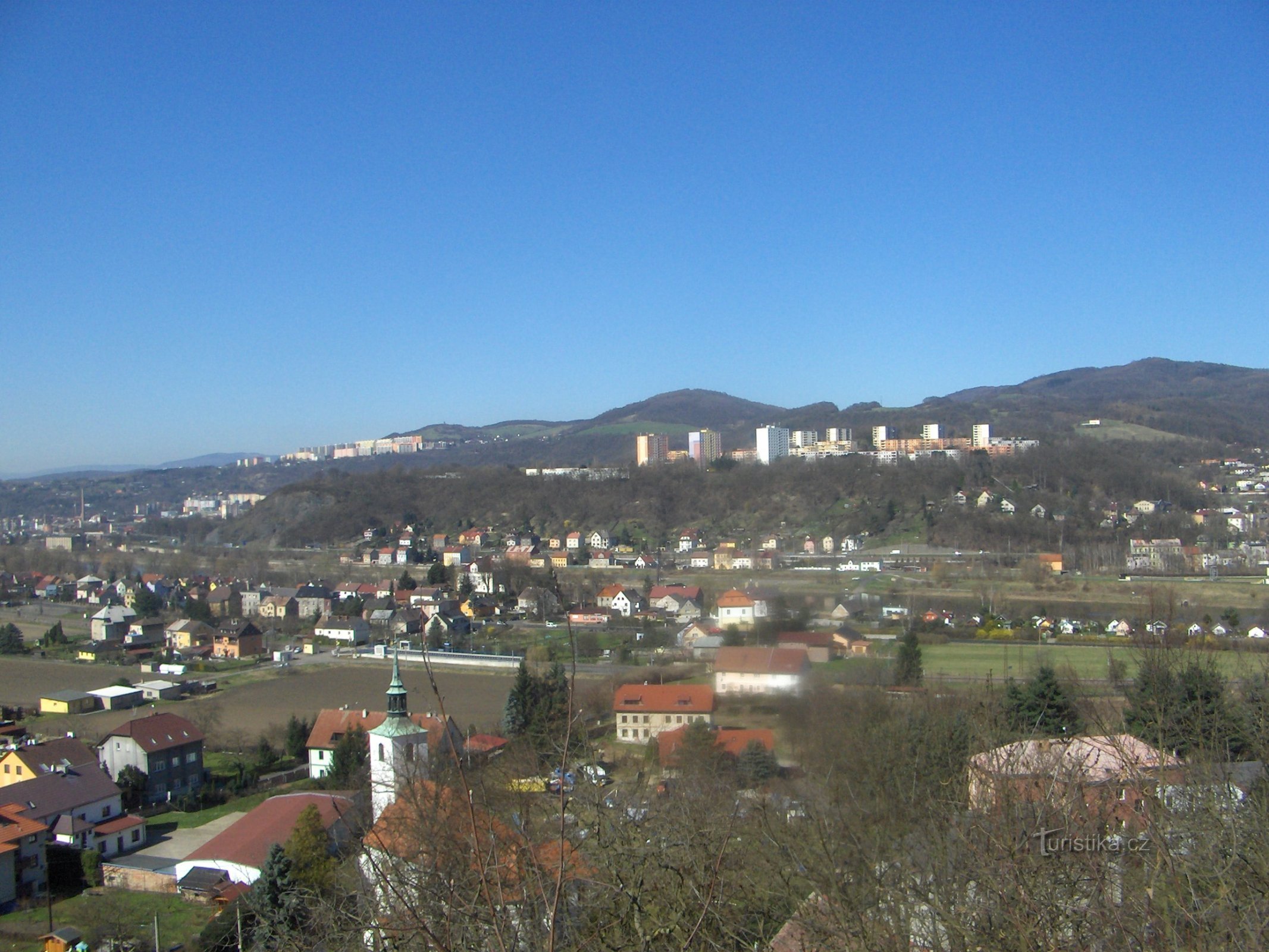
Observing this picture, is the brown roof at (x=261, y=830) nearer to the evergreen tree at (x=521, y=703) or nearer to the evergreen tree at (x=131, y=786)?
the evergreen tree at (x=131, y=786)

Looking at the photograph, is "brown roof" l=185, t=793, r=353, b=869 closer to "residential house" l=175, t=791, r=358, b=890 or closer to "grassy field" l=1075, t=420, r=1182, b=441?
"residential house" l=175, t=791, r=358, b=890

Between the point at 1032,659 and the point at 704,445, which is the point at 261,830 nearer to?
the point at 1032,659

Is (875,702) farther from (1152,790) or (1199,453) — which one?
(1199,453)

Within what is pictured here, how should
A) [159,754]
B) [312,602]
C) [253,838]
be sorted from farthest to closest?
[312,602] < [159,754] < [253,838]

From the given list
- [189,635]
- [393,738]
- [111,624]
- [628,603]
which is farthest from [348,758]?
[111,624]

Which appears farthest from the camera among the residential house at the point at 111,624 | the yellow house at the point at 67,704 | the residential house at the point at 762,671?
the residential house at the point at 111,624

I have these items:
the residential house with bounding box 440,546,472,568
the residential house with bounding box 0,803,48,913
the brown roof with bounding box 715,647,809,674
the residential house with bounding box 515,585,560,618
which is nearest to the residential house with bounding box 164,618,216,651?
the residential house with bounding box 515,585,560,618

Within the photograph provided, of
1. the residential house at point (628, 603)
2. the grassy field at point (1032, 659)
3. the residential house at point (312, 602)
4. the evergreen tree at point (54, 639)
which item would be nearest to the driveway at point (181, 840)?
the grassy field at point (1032, 659)
